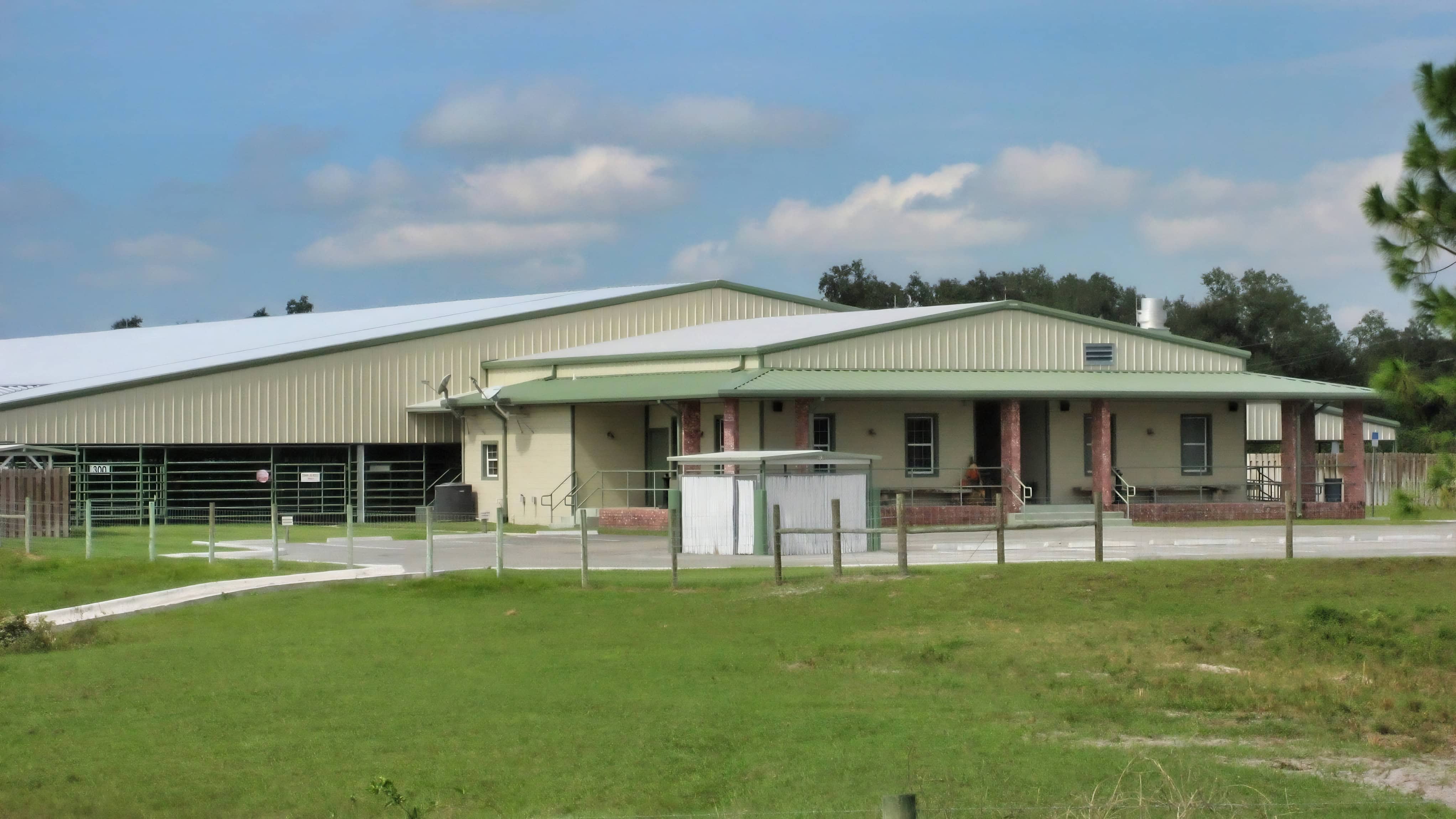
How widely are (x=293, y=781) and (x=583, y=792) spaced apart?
208 centimetres

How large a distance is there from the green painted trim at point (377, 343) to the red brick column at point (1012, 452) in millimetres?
13229

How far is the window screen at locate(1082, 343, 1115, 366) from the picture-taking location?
41.8 m

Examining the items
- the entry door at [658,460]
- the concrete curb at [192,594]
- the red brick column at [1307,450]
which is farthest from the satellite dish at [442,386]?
the red brick column at [1307,450]

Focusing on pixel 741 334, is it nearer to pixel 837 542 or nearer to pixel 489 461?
pixel 489 461

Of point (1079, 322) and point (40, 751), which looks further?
point (1079, 322)

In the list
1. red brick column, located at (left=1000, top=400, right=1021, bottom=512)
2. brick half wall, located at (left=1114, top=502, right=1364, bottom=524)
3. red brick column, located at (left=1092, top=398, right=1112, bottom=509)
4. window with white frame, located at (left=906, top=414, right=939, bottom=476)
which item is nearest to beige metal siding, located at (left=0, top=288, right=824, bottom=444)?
window with white frame, located at (left=906, top=414, right=939, bottom=476)

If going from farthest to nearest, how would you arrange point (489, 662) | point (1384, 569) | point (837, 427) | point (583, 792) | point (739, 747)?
1. point (837, 427)
2. point (1384, 569)
3. point (489, 662)
4. point (739, 747)
5. point (583, 792)

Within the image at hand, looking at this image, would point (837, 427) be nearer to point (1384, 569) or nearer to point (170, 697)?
point (1384, 569)

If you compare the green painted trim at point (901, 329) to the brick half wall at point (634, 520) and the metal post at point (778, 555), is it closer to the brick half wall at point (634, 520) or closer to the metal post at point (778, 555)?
the brick half wall at point (634, 520)

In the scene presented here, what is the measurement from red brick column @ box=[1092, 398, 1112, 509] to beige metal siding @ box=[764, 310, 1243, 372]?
8.80 feet

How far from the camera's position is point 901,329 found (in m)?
40.3

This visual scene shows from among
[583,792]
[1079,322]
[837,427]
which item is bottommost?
[583,792]

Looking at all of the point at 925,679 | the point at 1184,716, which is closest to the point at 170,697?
the point at 925,679

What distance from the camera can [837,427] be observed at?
38969mm
